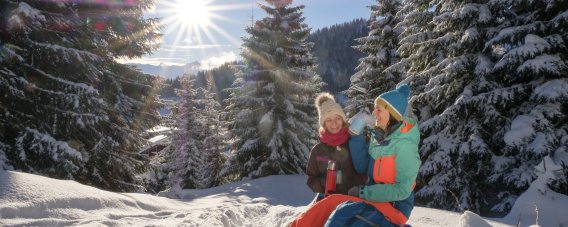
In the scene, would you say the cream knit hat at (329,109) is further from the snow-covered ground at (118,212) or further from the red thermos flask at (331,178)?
the snow-covered ground at (118,212)

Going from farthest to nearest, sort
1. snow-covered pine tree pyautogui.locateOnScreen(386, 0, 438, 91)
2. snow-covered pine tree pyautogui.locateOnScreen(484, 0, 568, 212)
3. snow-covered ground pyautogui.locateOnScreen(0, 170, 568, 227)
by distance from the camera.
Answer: snow-covered pine tree pyautogui.locateOnScreen(386, 0, 438, 91)
snow-covered pine tree pyautogui.locateOnScreen(484, 0, 568, 212)
snow-covered ground pyautogui.locateOnScreen(0, 170, 568, 227)

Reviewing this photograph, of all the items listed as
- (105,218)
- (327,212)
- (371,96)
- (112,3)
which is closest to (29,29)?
(112,3)

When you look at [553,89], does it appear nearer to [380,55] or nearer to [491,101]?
[491,101]

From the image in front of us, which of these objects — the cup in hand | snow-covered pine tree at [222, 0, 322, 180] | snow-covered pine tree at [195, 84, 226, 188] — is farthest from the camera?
snow-covered pine tree at [195, 84, 226, 188]

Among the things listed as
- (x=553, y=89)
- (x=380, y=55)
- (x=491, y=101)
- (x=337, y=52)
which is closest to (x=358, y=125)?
(x=553, y=89)

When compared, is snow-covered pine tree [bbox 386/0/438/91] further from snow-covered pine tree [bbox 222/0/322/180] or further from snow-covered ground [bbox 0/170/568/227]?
snow-covered pine tree [bbox 222/0/322/180]

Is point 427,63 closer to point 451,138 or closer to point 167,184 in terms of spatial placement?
point 451,138

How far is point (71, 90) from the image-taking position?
33.8ft

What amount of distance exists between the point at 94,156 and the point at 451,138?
10.4m

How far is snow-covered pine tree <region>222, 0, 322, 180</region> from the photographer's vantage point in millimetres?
18094

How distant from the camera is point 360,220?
10.7ft

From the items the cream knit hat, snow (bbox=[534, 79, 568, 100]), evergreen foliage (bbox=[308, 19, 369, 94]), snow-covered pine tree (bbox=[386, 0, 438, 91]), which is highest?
evergreen foliage (bbox=[308, 19, 369, 94])

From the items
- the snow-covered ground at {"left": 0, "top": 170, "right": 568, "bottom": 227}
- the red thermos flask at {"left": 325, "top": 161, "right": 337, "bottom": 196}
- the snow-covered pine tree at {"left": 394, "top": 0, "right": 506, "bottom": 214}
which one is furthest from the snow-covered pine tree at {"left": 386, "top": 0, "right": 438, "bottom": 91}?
the red thermos flask at {"left": 325, "top": 161, "right": 337, "bottom": 196}

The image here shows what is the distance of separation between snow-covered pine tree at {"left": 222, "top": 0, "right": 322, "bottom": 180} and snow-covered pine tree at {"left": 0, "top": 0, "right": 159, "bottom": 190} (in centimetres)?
648
